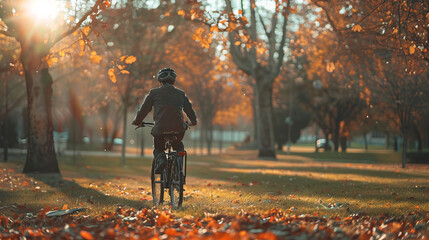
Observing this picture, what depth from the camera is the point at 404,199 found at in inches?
412

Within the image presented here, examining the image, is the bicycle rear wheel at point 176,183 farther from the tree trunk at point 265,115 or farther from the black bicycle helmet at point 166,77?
the tree trunk at point 265,115

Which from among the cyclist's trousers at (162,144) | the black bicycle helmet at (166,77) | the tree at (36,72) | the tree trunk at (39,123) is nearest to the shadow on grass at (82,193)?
the tree trunk at (39,123)

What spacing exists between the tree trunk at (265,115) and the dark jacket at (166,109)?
Result: 78.3ft

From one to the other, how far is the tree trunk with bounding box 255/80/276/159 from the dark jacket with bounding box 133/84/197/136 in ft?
78.3

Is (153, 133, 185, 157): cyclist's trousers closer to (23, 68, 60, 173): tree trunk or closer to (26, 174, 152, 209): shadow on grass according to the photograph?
(26, 174, 152, 209): shadow on grass

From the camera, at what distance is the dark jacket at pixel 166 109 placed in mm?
8445

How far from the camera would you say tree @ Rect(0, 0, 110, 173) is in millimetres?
15836

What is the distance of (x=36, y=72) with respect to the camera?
16688mm

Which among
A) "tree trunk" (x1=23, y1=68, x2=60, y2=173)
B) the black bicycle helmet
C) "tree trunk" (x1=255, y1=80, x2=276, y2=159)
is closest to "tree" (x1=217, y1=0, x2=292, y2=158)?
"tree trunk" (x1=255, y1=80, x2=276, y2=159)

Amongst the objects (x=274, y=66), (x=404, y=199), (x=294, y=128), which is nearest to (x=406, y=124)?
(x=274, y=66)

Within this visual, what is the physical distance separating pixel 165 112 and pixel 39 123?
30.5ft

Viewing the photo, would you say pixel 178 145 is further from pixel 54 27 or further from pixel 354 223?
pixel 54 27

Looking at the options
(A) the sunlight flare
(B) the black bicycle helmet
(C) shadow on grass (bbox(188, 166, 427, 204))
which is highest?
(A) the sunlight flare

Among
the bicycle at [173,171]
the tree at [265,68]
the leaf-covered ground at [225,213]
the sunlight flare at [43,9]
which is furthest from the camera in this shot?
the tree at [265,68]
